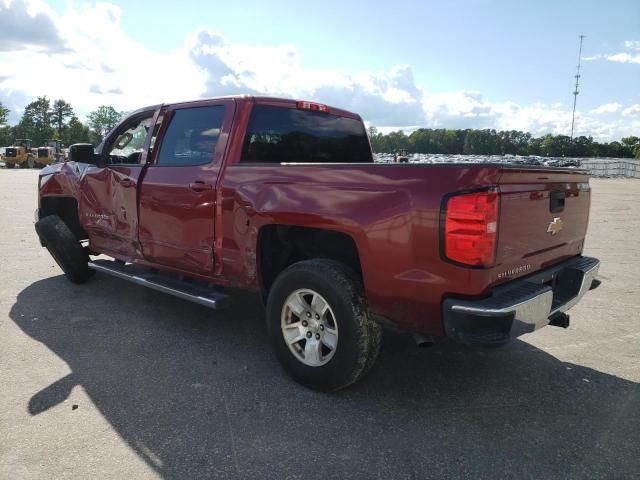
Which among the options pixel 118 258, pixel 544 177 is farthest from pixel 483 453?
pixel 118 258

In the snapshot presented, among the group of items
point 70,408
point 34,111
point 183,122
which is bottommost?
point 70,408

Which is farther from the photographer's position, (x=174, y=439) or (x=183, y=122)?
(x=183, y=122)

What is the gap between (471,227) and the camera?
266cm

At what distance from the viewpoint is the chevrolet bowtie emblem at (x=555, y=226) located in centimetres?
337

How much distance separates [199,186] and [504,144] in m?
98.1

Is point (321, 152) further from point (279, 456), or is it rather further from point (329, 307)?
point (279, 456)

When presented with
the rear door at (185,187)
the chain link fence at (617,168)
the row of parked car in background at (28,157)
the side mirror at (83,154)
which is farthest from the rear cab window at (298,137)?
the chain link fence at (617,168)

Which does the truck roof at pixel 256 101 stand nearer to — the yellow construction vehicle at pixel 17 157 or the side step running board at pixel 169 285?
the side step running board at pixel 169 285

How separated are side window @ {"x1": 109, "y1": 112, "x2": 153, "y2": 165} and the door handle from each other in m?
1.17

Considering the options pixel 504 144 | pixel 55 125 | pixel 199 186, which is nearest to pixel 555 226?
pixel 199 186

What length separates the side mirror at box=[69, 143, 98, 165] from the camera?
17.3 ft

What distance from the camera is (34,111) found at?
115562 mm

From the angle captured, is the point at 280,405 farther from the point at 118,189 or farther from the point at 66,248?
the point at 66,248

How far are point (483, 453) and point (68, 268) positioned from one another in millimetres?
5082
